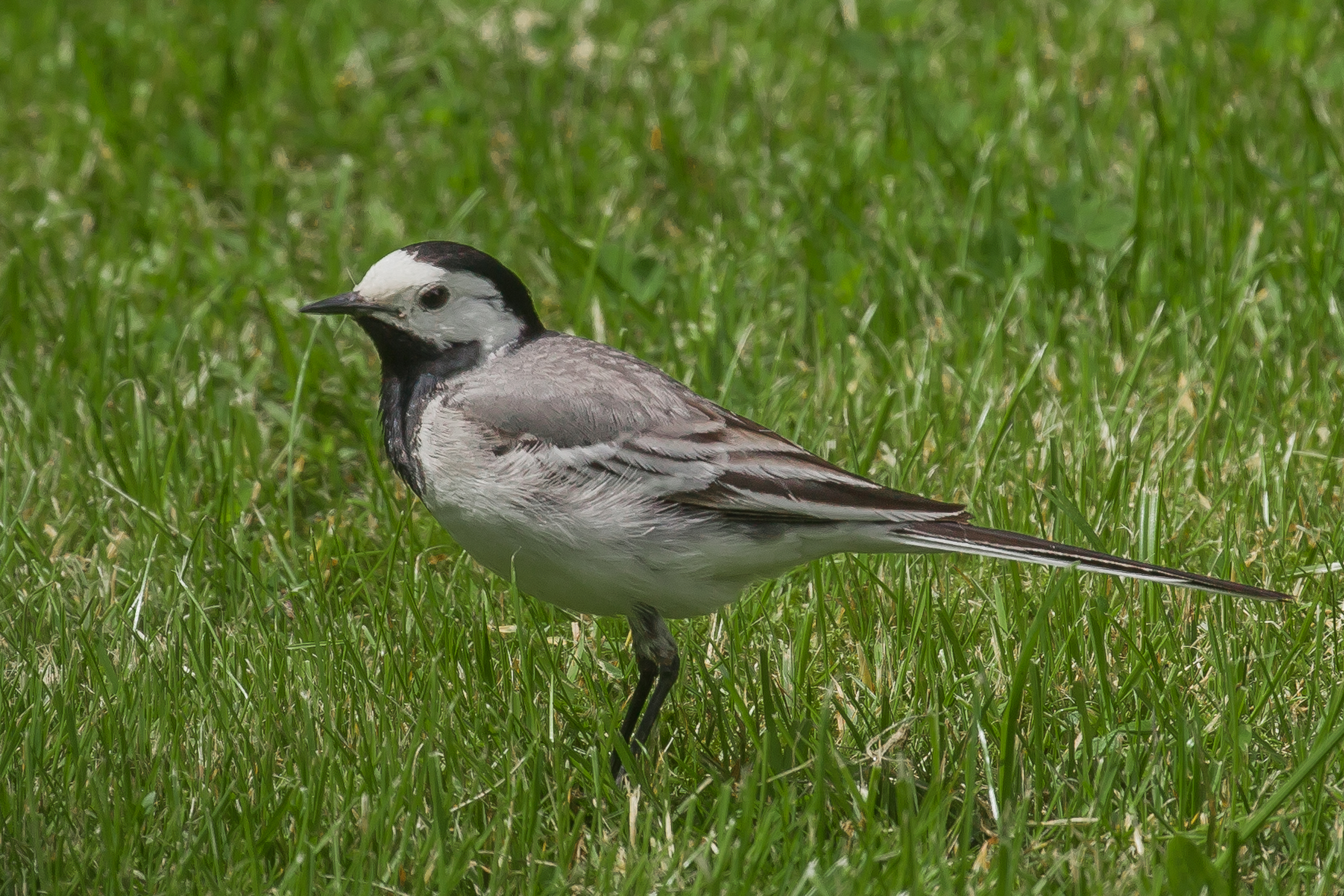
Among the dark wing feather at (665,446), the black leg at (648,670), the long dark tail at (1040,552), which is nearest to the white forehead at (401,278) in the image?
the dark wing feather at (665,446)

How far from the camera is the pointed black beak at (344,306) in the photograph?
413 centimetres

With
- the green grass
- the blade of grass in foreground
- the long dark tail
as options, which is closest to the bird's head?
the green grass

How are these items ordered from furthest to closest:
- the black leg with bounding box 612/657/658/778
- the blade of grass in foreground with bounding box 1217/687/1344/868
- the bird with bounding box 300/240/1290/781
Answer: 1. the black leg with bounding box 612/657/658/778
2. the bird with bounding box 300/240/1290/781
3. the blade of grass in foreground with bounding box 1217/687/1344/868

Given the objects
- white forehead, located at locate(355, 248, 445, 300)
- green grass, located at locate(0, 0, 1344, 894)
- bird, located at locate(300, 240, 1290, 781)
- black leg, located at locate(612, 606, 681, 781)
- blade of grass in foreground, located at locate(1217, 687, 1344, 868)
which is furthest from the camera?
white forehead, located at locate(355, 248, 445, 300)

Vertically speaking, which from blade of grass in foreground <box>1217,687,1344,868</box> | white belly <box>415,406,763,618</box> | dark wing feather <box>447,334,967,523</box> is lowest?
blade of grass in foreground <box>1217,687,1344,868</box>

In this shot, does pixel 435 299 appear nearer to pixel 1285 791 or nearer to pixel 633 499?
pixel 633 499

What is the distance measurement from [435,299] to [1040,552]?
1642mm

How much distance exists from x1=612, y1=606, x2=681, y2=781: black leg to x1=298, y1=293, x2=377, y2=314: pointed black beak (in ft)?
3.40

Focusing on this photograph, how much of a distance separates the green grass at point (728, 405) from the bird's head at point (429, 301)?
0.66m

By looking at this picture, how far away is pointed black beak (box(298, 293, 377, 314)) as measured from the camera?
13.5 ft

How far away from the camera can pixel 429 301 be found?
13.9ft

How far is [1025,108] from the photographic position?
7422 millimetres

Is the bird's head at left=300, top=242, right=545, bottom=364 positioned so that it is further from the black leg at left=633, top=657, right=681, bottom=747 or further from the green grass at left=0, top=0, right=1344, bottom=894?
the black leg at left=633, top=657, right=681, bottom=747

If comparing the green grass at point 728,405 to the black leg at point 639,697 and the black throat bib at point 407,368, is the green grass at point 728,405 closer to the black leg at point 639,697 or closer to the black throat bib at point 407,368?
the black leg at point 639,697
